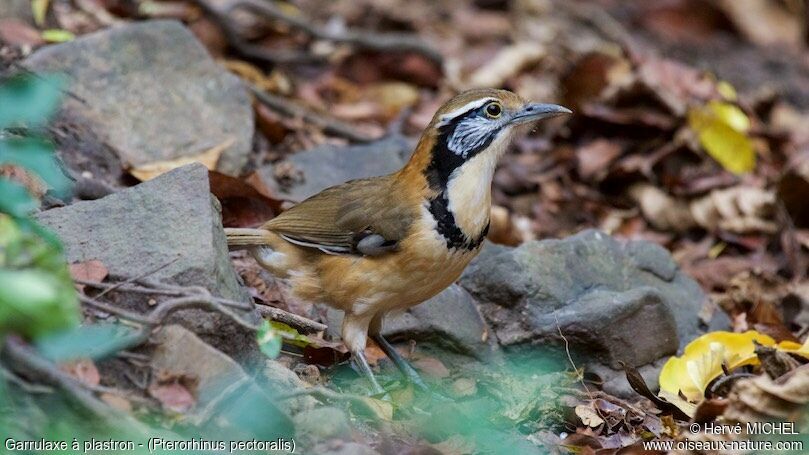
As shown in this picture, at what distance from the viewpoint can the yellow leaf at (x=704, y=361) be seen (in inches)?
222

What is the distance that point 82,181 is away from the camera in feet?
20.7

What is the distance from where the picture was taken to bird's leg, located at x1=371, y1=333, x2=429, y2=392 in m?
5.76

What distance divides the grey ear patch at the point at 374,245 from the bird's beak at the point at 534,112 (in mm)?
936

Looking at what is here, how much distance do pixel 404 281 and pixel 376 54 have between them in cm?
501

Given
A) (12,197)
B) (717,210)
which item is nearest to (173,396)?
(12,197)

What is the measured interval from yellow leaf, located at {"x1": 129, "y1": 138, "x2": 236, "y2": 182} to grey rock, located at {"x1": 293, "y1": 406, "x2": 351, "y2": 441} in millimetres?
2637

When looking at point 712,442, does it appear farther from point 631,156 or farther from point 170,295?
point 631,156

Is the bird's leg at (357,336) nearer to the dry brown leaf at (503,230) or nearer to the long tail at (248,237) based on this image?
the long tail at (248,237)

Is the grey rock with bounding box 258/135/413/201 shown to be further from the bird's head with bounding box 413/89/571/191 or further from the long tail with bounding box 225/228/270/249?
the bird's head with bounding box 413/89/571/191

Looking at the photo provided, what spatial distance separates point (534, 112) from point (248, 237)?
161 centimetres

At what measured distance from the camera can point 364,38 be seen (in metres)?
9.95

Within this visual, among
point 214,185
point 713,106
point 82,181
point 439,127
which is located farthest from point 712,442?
point 713,106

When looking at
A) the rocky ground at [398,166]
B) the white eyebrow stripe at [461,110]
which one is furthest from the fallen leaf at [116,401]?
the white eyebrow stripe at [461,110]

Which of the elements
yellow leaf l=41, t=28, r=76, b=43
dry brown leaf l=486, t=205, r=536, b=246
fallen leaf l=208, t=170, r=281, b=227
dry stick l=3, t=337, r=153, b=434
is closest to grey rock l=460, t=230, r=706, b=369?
dry brown leaf l=486, t=205, r=536, b=246
